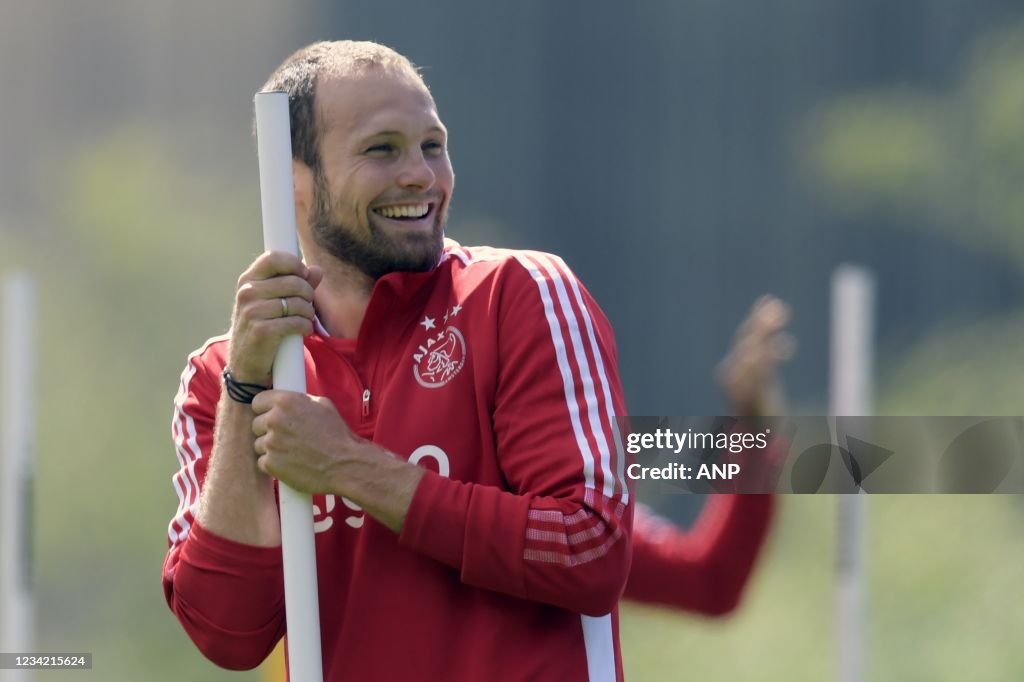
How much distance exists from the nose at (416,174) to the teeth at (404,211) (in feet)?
0.11

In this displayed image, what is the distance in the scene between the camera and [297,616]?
6.71 ft

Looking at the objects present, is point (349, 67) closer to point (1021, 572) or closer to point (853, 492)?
point (853, 492)

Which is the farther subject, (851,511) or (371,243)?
(851,511)

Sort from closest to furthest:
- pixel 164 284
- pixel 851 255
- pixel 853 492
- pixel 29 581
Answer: pixel 853 492, pixel 29 581, pixel 164 284, pixel 851 255

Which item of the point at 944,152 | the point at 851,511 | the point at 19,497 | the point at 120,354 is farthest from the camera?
the point at 944,152

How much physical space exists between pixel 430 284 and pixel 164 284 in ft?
23.3

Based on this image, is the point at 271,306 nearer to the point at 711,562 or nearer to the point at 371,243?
the point at 371,243

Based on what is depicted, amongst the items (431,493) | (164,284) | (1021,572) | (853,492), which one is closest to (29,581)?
(853,492)

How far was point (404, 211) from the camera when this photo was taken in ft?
7.55

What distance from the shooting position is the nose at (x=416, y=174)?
2270 mm

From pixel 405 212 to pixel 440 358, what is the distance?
27cm

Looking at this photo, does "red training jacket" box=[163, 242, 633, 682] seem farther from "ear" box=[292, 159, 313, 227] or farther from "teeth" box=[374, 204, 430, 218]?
"ear" box=[292, 159, 313, 227]

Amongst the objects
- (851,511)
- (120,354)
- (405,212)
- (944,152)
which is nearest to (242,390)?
(405,212)

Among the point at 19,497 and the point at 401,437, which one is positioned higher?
the point at 19,497
